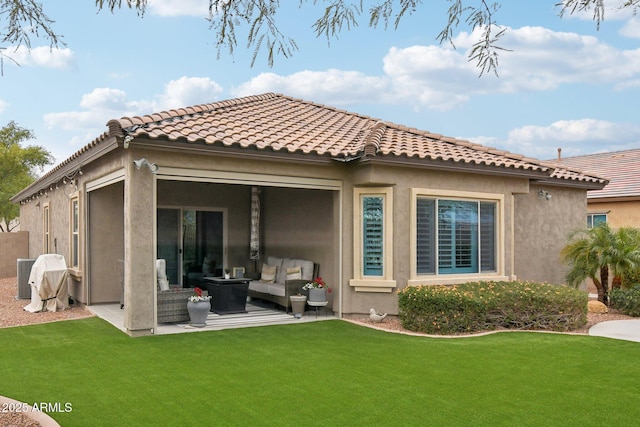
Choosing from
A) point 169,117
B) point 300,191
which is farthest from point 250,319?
point 169,117

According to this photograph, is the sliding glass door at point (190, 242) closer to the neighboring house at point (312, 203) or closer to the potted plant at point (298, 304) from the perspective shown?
the neighboring house at point (312, 203)

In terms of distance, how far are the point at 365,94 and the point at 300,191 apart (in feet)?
10.9

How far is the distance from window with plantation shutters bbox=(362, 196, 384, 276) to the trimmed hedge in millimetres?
929

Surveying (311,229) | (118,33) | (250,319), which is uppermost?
→ (118,33)

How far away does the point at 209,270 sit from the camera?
1452 cm

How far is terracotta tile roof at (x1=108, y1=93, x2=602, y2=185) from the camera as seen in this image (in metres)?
9.96

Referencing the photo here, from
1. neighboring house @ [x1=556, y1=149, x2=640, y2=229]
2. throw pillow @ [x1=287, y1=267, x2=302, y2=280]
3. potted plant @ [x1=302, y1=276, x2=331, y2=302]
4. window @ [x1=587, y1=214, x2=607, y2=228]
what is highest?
neighboring house @ [x1=556, y1=149, x2=640, y2=229]

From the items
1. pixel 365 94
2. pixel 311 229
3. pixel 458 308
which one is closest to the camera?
pixel 458 308

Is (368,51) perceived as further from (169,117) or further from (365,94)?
(169,117)

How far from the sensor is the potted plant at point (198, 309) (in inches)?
397

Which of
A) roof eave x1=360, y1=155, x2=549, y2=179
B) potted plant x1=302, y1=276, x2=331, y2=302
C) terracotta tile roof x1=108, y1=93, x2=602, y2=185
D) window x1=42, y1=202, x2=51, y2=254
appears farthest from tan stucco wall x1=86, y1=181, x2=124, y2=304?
roof eave x1=360, y1=155, x2=549, y2=179

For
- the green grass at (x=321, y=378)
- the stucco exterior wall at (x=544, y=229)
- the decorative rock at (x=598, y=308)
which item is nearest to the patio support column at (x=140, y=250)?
the green grass at (x=321, y=378)

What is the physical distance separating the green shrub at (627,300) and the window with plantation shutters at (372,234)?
5.54 m

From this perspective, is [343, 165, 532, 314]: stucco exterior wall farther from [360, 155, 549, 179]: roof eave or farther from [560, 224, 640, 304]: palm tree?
[560, 224, 640, 304]: palm tree
